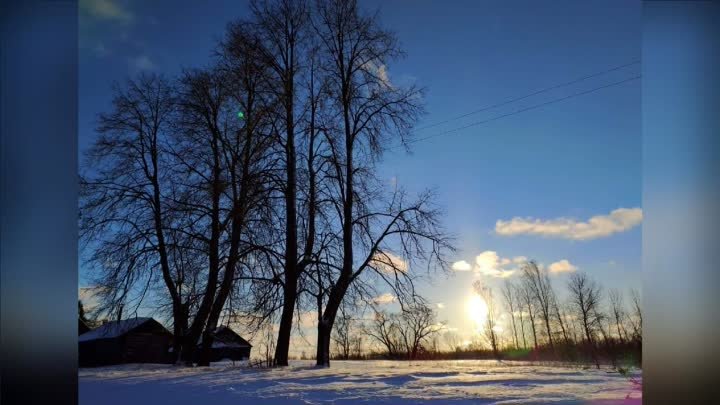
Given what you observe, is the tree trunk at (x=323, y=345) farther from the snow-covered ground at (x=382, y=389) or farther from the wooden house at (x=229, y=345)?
the snow-covered ground at (x=382, y=389)

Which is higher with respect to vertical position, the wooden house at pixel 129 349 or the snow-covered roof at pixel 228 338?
the snow-covered roof at pixel 228 338

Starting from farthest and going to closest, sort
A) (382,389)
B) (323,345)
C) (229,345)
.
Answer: (229,345)
(323,345)
(382,389)

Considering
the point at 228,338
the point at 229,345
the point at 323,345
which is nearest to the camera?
the point at 323,345

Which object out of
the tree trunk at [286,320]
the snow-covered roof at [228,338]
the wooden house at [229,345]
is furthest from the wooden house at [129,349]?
the tree trunk at [286,320]

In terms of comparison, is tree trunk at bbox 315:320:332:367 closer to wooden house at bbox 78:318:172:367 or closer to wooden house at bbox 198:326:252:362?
wooden house at bbox 198:326:252:362

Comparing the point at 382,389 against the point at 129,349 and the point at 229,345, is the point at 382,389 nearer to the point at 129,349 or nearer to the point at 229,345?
the point at 229,345

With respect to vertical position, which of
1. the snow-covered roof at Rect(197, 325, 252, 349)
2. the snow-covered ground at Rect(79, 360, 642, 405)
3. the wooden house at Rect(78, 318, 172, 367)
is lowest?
the wooden house at Rect(78, 318, 172, 367)

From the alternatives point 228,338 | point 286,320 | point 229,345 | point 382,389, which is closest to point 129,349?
point 229,345

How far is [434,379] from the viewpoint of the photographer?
4.60m

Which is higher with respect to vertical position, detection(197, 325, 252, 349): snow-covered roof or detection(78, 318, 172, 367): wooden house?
detection(197, 325, 252, 349): snow-covered roof

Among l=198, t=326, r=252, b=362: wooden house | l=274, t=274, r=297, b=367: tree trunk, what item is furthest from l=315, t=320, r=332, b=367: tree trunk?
l=198, t=326, r=252, b=362: wooden house
